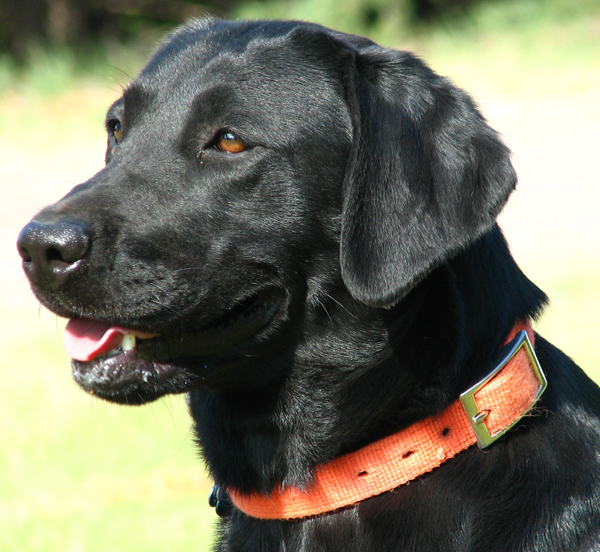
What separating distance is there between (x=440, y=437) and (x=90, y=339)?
100 centimetres

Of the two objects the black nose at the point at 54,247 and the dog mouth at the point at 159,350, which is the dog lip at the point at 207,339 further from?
the black nose at the point at 54,247

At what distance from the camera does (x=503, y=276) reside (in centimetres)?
245

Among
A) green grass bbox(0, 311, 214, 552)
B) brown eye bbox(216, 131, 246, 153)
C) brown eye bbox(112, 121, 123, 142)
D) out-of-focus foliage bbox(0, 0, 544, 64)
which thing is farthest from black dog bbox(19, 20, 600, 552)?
out-of-focus foliage bbox(0, 0, 544, 64)

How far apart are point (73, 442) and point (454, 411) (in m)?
3.39

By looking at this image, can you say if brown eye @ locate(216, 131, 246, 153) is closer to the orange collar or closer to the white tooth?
the white tooth

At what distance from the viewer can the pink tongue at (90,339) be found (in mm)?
2402

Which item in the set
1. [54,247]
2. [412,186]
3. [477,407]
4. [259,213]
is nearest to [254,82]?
[259,213]

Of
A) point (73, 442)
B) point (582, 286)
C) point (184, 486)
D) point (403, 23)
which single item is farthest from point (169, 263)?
point (403, 23)

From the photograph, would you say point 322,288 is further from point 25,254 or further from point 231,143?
point 25,254

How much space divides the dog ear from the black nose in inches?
27.5

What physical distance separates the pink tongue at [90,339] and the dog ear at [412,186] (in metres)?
0.67

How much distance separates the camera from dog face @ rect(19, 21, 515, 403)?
2291mm

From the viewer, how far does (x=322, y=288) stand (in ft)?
8.14

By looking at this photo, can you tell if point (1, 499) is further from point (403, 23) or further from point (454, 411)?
point (403, 23)
